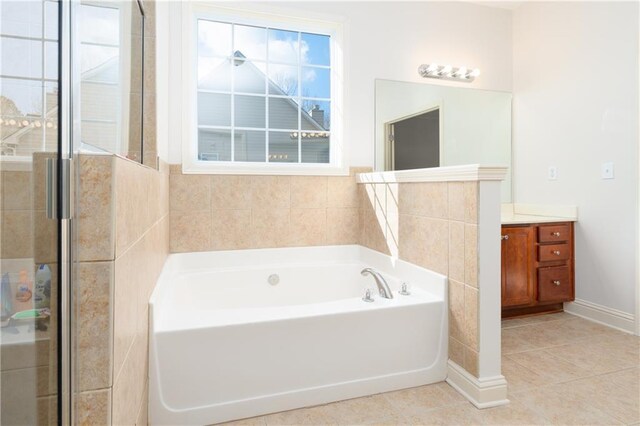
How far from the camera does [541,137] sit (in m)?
3.22

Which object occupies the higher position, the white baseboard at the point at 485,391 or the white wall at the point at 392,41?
the white wall at the point at 392,41

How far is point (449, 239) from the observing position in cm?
191

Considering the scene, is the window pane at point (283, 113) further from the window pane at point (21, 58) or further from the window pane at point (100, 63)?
the window pane at point (21, 58)

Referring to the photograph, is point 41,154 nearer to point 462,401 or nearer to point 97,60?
point 97,60

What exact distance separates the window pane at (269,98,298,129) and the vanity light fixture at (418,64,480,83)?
1.16 metres

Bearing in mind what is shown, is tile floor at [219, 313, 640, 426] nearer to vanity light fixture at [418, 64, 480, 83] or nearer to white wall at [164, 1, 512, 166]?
white wall at [164, 1, 512, 166]

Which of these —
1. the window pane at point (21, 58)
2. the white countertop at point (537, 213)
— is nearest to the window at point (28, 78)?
the window pane at point (21, 58)

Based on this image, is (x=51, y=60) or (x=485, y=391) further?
(x=485, y=391)

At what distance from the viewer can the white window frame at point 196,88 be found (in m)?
2.62

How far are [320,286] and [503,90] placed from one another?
8.29 ft

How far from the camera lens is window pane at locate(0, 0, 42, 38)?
0.61 metres

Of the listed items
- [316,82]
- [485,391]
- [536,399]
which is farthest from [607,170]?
[316,82]

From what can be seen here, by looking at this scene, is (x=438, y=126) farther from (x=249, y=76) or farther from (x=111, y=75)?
(x=111, y=75)

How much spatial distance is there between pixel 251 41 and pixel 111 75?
1629 mm
